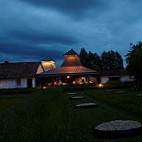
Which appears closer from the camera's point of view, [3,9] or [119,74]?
[3,9]

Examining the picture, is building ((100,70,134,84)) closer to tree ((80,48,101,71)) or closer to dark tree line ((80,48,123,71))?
tree ((80,48,101,71))

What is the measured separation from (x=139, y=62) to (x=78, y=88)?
12398 mm

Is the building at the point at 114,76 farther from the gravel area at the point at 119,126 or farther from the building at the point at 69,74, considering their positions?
the gravel area at the point at 119,126

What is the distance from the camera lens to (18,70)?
3050 cm

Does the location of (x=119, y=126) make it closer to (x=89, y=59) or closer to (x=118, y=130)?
(x=118, y=130)

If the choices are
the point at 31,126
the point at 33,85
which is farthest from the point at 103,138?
the point at 33,85

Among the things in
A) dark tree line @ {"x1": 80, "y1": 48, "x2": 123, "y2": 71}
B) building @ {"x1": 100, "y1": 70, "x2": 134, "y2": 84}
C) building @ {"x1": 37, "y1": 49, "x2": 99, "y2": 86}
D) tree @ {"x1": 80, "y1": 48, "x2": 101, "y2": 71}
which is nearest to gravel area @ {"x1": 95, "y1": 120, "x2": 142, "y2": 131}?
building @ {"x1": 37, "y1": 49, "x2": 99, "y2": 86}

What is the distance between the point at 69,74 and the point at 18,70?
339 inches

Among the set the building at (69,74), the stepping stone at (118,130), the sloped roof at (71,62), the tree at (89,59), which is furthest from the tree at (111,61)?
the stepping stone at (118,130)

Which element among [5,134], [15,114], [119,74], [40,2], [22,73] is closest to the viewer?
[5,134]

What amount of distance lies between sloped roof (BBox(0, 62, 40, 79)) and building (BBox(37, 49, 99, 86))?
5.94 ft

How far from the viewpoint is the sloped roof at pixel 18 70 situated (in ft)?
95.1

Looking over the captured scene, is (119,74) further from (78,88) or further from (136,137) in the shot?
(136,137)

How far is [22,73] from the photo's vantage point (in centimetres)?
2944
